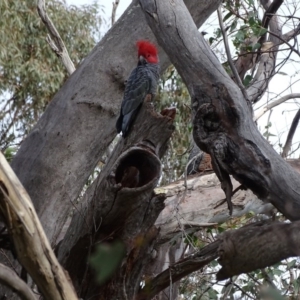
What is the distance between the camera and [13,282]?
142 cm

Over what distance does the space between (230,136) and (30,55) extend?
250 inches

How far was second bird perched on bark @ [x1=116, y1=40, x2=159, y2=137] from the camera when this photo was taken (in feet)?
8.37

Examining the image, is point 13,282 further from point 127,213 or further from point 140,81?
point 140,81

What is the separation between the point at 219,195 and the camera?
3.45 m

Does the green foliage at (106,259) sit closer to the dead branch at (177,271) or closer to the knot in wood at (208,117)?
the dead branch at (177,271)

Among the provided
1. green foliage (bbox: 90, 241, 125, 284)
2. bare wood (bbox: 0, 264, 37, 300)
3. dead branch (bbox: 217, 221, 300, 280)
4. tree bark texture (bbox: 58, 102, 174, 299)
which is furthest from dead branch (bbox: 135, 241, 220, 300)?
bare wood (bbox: 0, 264, 37, 300)

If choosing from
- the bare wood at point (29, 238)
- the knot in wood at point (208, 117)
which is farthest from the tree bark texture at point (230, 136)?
the bare wood at point (29, 238)

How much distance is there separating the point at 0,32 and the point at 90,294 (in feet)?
18.8

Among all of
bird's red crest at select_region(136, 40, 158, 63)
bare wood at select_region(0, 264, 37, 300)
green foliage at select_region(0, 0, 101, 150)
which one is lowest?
bare wood at select_region(0, 264, 37, 300)

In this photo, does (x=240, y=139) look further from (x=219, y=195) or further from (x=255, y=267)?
(x=219, y=195)

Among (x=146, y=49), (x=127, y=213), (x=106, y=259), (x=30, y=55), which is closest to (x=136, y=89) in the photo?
(x=146, y=49)

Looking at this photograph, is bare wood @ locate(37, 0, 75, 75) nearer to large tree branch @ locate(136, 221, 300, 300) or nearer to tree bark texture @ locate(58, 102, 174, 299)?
tree bark texture @ locate(58, 102, 174, 299)

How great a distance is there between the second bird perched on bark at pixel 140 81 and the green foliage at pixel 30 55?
4.64m

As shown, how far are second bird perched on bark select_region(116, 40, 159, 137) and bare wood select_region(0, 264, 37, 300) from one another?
3.63 feet
